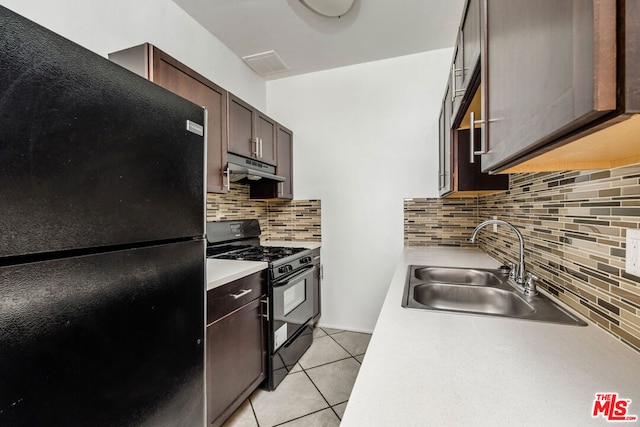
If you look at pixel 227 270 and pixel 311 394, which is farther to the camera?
pixel 311 394

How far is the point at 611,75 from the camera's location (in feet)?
1.15

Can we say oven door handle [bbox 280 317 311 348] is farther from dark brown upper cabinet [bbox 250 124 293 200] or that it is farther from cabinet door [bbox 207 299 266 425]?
dark brown upper cabinet [bbox 250 124 293 200]

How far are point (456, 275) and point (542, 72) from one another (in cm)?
147

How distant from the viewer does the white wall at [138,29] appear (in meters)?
1.35

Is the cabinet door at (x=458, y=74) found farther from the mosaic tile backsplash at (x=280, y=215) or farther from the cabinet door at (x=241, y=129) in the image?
the mosaic tile backsplash at (x=280, y=215)

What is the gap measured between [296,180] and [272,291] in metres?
1.44

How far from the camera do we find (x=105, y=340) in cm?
75

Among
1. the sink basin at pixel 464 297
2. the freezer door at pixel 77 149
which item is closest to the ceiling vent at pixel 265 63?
the freezer door at pixel 77 149

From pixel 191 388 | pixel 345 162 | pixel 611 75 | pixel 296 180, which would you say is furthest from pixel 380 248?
pixel 611 75

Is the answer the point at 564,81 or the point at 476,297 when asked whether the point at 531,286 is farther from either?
the point at 564,81

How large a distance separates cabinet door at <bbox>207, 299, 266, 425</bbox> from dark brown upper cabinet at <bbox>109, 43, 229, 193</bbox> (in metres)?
0.83

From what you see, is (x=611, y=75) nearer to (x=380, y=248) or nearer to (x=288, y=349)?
(x=288, y=349)

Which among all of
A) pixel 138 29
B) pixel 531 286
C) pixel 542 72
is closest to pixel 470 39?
pixel 542 72

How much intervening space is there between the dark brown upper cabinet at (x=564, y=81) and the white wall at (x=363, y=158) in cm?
187
